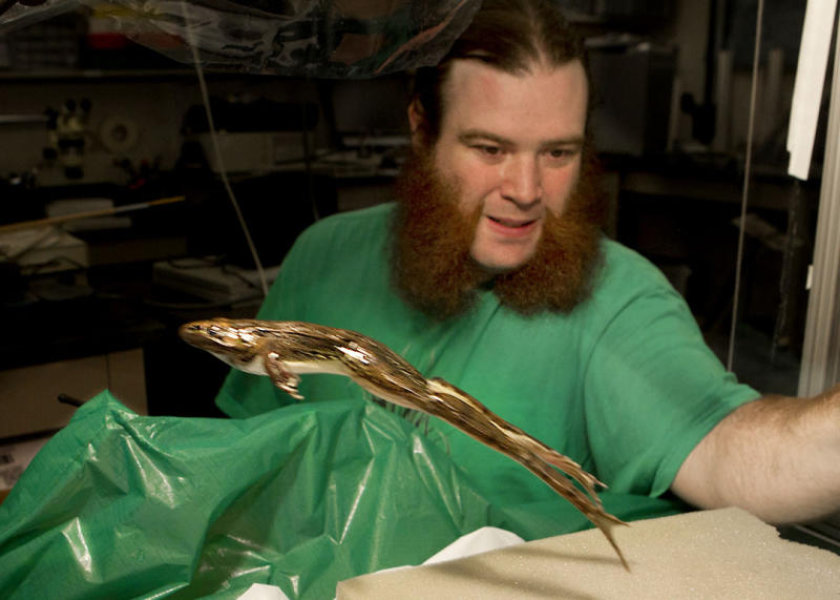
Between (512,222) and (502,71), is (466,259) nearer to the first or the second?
(512,222)

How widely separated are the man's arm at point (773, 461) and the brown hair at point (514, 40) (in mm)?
415

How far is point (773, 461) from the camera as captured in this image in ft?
2.26

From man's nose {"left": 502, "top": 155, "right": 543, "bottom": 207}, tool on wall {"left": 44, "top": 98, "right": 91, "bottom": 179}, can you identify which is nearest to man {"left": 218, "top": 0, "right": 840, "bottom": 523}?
man's nose {"left": 502, "top": 155, "right": 543, "bottom": 207}

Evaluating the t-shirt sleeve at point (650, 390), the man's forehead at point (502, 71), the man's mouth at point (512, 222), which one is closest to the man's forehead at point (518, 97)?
the man's forehead at point (502, 71)

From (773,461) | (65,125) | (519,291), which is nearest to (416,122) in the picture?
(519,291)

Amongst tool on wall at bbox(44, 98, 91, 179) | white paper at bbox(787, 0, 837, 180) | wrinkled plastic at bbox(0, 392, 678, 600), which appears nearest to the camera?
wrinkled plastic at bbox(0, 392, 678, 600)

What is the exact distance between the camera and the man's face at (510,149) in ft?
2.71

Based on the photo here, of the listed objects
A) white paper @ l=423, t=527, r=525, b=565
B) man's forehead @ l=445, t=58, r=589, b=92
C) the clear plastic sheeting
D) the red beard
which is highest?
the clear plastic sheeting

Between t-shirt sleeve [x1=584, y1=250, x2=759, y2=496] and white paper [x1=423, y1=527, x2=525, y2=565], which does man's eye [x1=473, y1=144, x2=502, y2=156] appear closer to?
t-shirt sleeve [x1=584, y1=250, x2=759, y2=496]

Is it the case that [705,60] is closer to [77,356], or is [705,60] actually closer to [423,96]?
[423,96]

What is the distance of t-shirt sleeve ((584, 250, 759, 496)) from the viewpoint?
30.6 inches

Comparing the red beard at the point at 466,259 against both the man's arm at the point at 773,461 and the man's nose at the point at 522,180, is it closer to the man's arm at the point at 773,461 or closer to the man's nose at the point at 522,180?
the man's nose at the point at 522,180

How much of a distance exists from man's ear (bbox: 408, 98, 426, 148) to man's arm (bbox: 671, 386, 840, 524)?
45cm

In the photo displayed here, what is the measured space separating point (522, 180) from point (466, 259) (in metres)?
0.12
